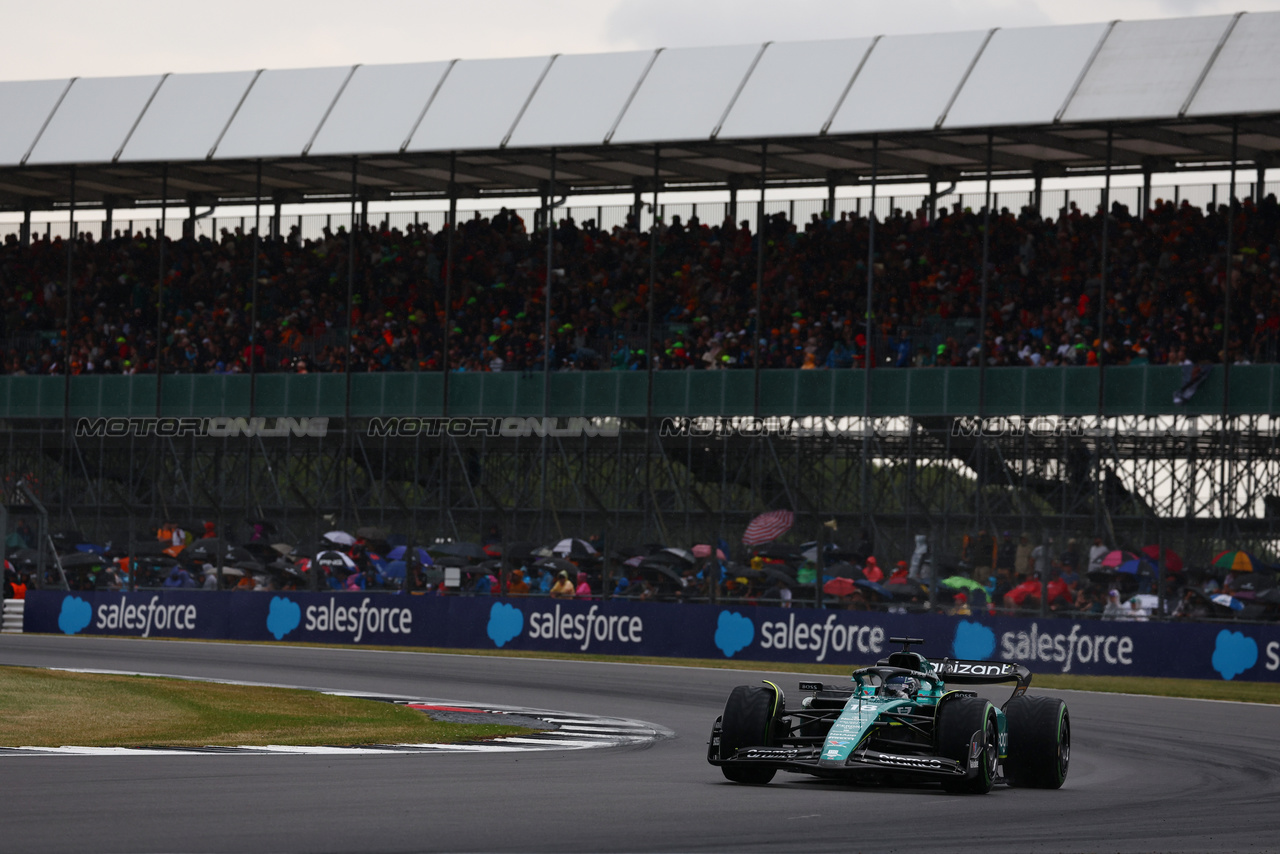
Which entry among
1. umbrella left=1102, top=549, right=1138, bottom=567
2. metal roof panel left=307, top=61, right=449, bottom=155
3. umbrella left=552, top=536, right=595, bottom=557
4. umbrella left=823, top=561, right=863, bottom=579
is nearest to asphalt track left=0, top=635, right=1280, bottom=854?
umbrella left=1102, top=549, right=1138, bottom=567

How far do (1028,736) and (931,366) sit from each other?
19.4 m

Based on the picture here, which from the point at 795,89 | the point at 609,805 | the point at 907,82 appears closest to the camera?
the point at 609,805

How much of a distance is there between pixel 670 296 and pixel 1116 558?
37.2 ft

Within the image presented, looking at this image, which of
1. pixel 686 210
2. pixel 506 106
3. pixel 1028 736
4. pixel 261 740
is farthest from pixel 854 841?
pixel 686 210

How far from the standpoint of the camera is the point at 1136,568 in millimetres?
25531

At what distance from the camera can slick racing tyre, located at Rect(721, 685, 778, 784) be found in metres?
11.3

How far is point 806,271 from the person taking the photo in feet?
112

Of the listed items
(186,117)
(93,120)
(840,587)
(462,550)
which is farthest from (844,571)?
(93,120)

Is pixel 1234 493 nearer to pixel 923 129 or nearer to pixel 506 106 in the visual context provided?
pixel 923 129

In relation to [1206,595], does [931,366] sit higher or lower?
higher

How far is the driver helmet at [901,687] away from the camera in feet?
37.3

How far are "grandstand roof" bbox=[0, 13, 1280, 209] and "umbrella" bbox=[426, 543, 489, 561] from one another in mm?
6812

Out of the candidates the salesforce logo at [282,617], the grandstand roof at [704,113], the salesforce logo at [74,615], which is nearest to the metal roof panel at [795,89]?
the grandstand roof at [704,113]

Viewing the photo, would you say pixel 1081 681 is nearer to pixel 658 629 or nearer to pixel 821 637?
pixel 821 637
